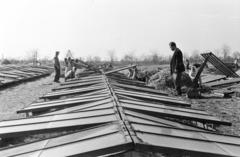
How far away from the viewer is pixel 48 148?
3.06 metres

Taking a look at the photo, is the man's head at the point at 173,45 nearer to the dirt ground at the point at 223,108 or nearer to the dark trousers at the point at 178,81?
the dark trousers at the point at 178,81

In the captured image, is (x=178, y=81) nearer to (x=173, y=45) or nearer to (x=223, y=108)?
(x=173, y=45)

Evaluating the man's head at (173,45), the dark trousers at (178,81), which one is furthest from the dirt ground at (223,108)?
the man's head at (173,45)

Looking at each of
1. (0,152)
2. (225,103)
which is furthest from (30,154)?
(225,103)

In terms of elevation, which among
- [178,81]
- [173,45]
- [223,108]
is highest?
[173,45]

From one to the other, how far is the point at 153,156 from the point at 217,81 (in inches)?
501

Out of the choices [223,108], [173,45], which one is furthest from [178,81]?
[223,108]

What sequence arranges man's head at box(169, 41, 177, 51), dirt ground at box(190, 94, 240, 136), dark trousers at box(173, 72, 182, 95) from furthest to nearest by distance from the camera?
dark trousers at box(173, 72, 182, 95)
man's head at box(169, 41, 177, 51)
dirt ground at box(190, 94, 240, 136)

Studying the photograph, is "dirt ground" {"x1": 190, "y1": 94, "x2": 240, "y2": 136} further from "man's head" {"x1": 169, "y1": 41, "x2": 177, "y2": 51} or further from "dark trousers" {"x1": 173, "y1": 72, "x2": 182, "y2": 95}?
"man's head" {"x1": 169, "y1": 41, "x2": 177, "y2": 51}

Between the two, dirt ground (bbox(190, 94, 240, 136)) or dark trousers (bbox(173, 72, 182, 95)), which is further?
dark trousers (bbox(173, 72, 182, 95))

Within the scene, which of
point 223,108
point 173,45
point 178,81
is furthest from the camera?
point 178,81

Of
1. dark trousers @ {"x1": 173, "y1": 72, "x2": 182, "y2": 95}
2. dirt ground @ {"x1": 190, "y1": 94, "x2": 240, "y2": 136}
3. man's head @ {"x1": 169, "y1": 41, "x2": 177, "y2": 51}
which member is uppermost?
man's head @ {"x1": 169, "y1": 41, "x2": 177, "y2": 51}

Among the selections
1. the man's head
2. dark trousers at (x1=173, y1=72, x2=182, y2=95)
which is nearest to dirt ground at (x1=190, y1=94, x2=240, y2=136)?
dark trousers at (x1=173, y1=72, x2=182, y2=95)

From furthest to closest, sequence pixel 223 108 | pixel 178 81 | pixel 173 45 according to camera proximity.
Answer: pixel 178 81 < pixel 173 45 < pixel 223 108
